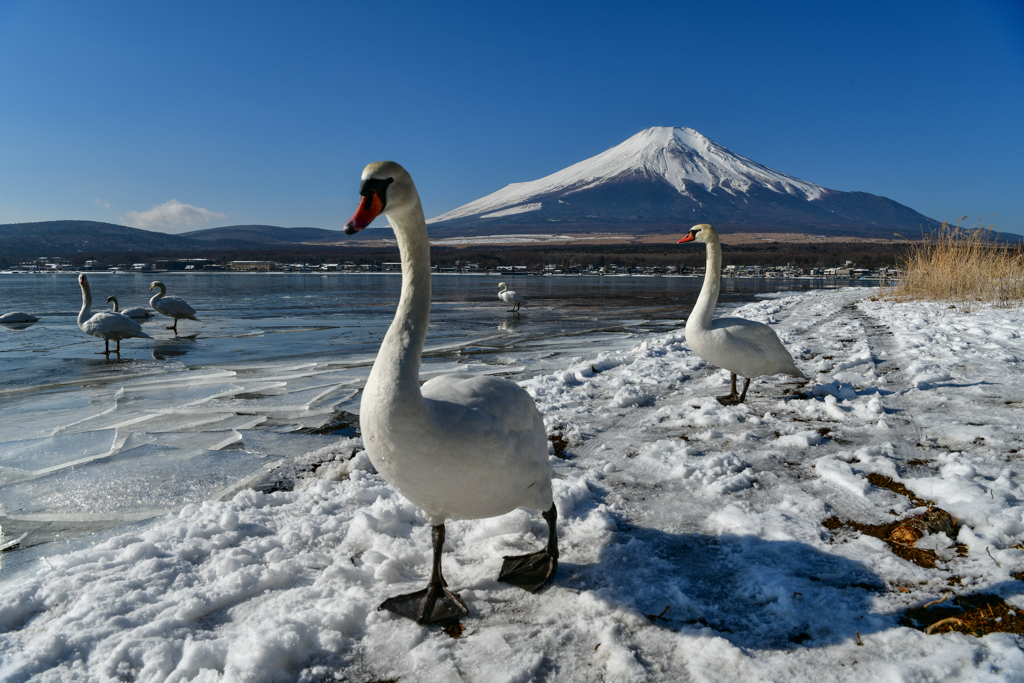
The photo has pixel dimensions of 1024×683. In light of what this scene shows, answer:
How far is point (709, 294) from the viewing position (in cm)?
608

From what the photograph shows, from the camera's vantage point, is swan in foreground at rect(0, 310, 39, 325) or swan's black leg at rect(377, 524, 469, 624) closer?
swan's black leg at rect(377, 524, 469, 624)

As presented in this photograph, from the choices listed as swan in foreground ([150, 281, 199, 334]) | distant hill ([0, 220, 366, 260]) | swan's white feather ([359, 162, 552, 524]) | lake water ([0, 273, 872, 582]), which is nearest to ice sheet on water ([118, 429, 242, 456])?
lake water ([0, 273, 872, 582])

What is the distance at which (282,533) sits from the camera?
3.09 m

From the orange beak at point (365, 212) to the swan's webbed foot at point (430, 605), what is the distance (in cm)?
159

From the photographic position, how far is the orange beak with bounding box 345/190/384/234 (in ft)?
6.82

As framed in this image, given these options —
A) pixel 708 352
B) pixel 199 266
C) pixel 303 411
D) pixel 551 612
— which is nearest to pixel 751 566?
pixel 551 612

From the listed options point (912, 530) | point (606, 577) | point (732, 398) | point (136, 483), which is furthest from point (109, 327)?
point (912, 530)

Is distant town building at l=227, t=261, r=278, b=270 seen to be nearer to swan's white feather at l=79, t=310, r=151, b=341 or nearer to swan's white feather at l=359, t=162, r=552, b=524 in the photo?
swan's white feather at l=79, t=310, r=151, b=341

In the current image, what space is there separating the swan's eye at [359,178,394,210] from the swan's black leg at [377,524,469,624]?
1.59 m

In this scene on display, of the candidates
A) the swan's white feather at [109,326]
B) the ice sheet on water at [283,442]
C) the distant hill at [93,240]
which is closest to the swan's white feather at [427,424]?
the ice sheet on water at [283,442]

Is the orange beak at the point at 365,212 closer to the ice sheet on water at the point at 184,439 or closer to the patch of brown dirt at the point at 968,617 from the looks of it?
the patch of brown dirt at the point at 968,617

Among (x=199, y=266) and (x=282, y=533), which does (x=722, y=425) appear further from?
(x=199, y=266)

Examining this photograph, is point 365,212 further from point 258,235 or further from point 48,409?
point 258,235

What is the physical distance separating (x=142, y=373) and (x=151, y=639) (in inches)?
311
